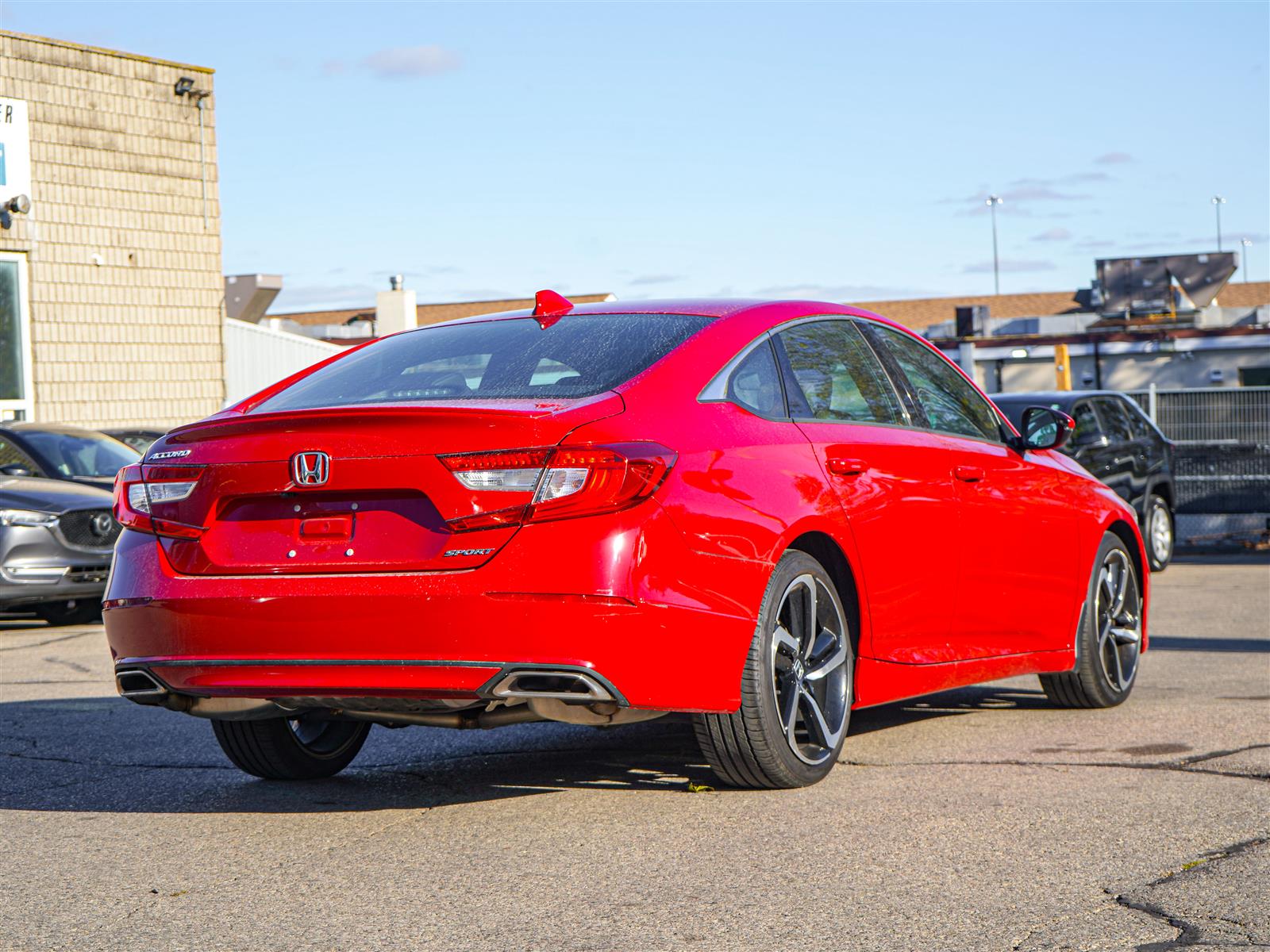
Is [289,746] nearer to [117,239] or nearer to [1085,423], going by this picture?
[1085,423]

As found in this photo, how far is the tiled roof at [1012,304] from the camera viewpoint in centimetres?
7350

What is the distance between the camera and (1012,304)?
7706 cm

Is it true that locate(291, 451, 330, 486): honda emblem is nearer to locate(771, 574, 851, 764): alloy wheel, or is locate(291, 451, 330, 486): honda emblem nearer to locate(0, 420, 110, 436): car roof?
locate(771, 574, 851, 764): alloy wheel

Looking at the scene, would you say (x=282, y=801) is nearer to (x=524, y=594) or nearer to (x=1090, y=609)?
(x=524, y=594)

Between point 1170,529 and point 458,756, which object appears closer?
point 458,756

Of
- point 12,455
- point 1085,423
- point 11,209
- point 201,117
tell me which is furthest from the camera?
point 201,117

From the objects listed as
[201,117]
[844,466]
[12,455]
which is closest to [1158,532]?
[12,455]

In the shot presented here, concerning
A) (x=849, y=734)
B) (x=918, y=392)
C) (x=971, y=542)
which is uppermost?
(x=918, y=392)

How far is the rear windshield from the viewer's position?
5055 mm

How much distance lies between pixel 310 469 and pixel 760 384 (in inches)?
58.5

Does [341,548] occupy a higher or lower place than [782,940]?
higher

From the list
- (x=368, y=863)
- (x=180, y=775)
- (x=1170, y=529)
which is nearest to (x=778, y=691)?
(x=368, y=863)

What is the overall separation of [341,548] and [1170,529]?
13.7 meters

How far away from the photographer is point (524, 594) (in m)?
4.50
